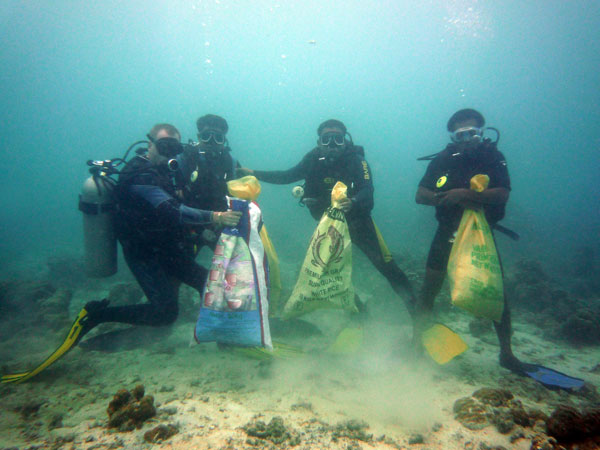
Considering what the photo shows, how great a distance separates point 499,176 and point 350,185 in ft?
6.20

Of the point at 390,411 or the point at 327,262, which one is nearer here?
the point at 390,411

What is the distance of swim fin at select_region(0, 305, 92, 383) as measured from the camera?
9.34 feet

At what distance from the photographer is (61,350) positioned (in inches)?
119

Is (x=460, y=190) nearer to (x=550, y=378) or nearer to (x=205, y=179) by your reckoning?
(x=550, y=378)

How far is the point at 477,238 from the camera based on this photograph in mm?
3041

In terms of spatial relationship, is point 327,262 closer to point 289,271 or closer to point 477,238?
point 477,238

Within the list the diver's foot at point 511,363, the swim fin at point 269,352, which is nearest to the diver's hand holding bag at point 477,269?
the diver's foot at point 511,363

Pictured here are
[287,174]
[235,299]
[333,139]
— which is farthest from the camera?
[287,174]

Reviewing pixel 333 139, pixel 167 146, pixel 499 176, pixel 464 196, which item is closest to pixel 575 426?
pixel 464 196

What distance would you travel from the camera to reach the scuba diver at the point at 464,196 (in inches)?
123

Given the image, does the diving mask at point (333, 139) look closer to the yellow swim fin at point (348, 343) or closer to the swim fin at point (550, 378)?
the yellow swim fin at point (348, 343)

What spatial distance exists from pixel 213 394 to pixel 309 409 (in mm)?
1001

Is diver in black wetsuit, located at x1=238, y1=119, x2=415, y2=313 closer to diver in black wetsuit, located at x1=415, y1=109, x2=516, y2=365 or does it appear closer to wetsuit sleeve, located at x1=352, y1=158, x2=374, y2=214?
wetsuit sleeve, located at x1=352, y1=158, x2=374, y2=214

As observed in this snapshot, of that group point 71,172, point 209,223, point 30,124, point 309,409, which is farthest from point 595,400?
point 71,172
